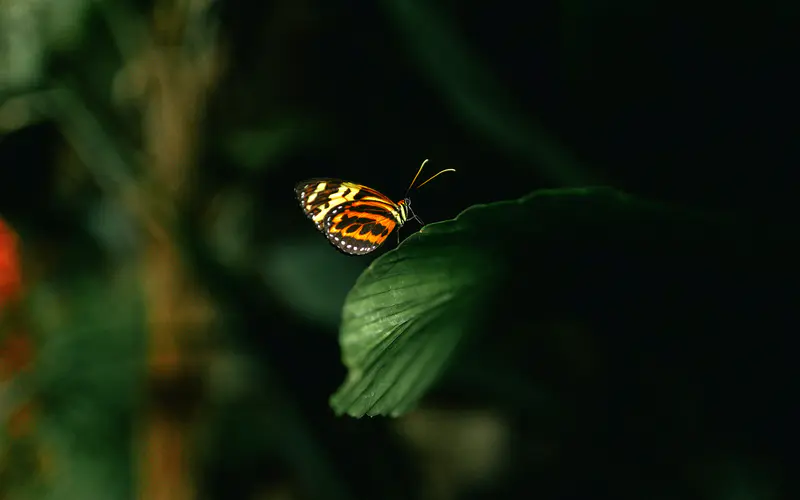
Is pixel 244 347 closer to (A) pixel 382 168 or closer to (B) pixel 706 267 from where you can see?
(A) pixel 382 168

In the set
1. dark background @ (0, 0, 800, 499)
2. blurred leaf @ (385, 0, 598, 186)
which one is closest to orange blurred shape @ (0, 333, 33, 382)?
dark background @ (0, 0, 800, 499)

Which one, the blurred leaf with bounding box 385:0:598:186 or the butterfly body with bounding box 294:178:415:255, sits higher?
the butterfly body with bounding box 294:178:415:255

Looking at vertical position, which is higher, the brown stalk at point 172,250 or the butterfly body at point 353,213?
the butterfly body at point 353,213

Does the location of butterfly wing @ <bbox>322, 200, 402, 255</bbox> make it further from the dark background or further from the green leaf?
the dark background

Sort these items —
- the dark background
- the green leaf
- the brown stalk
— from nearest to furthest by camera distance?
1. the green leaf
2. the dark background
3. the brown stalk

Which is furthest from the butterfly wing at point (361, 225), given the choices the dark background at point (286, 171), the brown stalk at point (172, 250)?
the brown stalk at point (172, 250)

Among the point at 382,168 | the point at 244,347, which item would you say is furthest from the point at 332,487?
the point at 382,168

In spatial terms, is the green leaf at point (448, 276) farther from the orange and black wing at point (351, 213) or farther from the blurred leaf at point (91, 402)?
the blurred leaf at point (91, 402)
